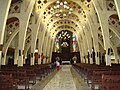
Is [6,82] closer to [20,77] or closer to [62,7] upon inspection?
[20,77]

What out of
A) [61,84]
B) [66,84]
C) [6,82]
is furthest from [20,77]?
[66,84]

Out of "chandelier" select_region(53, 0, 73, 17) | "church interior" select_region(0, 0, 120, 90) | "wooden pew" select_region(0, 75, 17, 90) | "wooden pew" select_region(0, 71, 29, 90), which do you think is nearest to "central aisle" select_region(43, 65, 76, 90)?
"church interior" select_region(0, 0, 120, 90)

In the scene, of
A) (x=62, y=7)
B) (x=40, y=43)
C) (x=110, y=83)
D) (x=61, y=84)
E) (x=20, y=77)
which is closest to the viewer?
(x=110, y=83)

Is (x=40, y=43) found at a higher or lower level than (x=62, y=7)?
lower

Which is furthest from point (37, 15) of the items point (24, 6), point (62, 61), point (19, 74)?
point (62, 61)

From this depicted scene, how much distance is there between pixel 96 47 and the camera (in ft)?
74.4

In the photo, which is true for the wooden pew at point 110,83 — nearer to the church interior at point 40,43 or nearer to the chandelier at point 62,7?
the church interior at point 40,43

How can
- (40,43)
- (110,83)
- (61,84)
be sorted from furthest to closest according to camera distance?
(40,43), (61,84), (110,83)

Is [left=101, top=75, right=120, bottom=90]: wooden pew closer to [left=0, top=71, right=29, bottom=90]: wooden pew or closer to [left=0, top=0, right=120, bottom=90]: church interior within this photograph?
[left=0, top=0, right=120, bottom=90]: church interior

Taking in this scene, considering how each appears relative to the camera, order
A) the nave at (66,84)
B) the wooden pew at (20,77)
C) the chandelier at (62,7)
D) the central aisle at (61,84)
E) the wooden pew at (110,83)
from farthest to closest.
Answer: the chandelier at (62,7) < the nave at (66,84) < the central aisle at (61,84) < the wooden pew at (20,77) < the wooden pew at (110,83)

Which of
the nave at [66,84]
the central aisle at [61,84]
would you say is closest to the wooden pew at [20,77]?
the nave at [66,84]

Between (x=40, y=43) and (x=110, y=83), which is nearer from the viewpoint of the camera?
(x=110, y=83)

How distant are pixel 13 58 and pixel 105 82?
26.8 m

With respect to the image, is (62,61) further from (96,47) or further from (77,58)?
(96,47)
